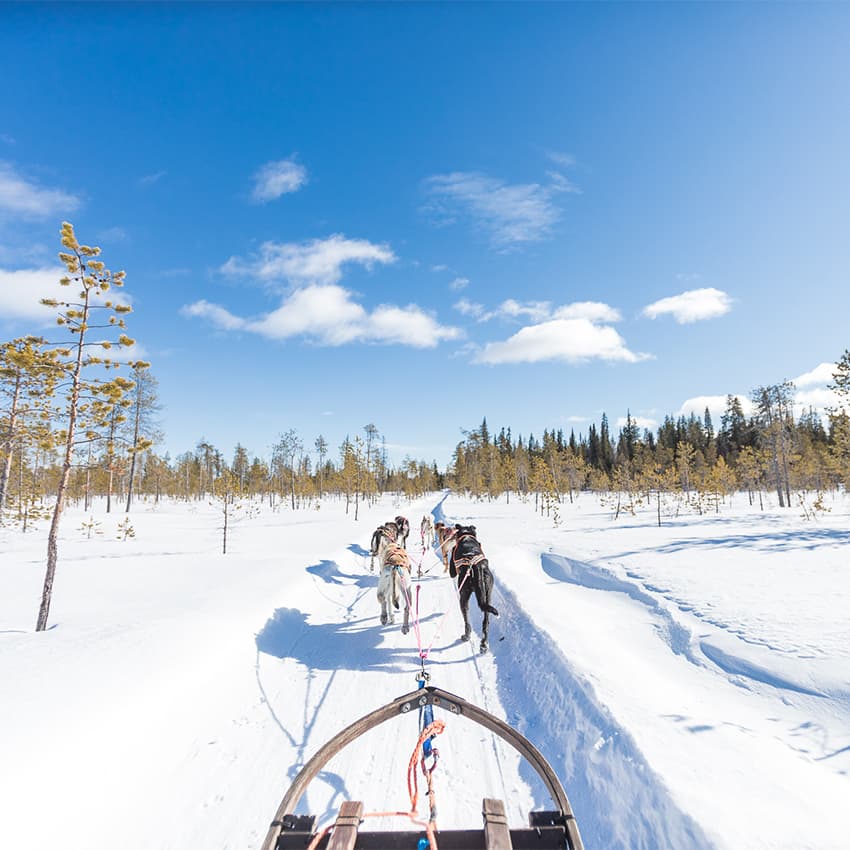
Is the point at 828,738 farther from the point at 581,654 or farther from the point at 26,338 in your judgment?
the point at 26,338

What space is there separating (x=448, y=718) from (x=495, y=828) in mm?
3608

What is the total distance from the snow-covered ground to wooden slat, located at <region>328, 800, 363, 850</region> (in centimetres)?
216

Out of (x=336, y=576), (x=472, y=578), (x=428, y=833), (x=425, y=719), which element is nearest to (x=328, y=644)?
(x=472, y=578)

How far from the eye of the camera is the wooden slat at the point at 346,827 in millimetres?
1759

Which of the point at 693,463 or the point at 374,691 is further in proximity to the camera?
the point at 693,463

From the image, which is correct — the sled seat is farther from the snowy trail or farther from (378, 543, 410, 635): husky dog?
(378, 543, 410, 635): husky dog

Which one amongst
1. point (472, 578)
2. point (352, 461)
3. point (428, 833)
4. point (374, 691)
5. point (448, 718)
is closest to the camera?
point (428, 833)

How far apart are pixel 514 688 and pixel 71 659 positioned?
5865 mm

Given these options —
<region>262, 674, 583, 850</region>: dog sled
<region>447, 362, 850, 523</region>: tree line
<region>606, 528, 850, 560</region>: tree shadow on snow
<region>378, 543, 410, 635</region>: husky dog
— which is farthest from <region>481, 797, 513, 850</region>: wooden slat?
<region>447, 362, 850, 523</region>: tree line

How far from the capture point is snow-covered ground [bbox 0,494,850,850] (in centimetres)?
333

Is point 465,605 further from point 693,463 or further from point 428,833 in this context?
point 693,463

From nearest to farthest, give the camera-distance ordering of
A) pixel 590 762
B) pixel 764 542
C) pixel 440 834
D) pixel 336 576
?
1. pixel 440 834
2. pixel 590 762
3. pixel 336 576
4. pixel 764 542

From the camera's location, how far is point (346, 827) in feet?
6.05

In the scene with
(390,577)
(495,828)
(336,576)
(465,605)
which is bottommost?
(336,576)
